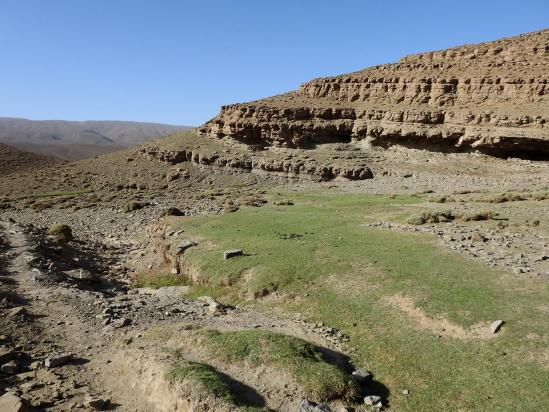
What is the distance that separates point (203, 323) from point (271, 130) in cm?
5835

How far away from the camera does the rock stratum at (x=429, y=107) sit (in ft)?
192

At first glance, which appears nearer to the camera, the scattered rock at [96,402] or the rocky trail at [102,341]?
the scattered rock at [96,402]

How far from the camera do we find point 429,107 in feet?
223

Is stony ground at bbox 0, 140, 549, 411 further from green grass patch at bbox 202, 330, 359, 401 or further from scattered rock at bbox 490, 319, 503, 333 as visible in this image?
scattered rock at bbox 490, 319, 503, 333

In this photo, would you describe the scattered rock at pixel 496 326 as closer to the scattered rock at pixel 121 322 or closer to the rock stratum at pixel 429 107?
the scattered rock at pixel 121 322

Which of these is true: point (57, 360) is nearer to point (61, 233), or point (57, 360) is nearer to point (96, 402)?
point (96, 402)

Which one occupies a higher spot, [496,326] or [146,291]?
[496,326]

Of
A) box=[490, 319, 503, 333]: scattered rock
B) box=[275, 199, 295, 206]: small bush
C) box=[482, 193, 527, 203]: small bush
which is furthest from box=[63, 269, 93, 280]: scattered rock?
box=[482, 193, 527, 203]: small bush

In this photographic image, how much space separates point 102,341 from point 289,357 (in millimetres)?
6523

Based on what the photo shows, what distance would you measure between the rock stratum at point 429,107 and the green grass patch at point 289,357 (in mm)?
52172

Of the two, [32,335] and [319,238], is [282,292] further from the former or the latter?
[32,335]

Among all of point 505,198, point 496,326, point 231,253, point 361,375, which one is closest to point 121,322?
point 231,253

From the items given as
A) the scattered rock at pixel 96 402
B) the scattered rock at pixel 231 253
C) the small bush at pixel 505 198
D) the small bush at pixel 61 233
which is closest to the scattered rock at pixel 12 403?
the scattered rock at pixel 96 402

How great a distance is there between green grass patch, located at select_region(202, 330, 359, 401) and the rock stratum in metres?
52.2
